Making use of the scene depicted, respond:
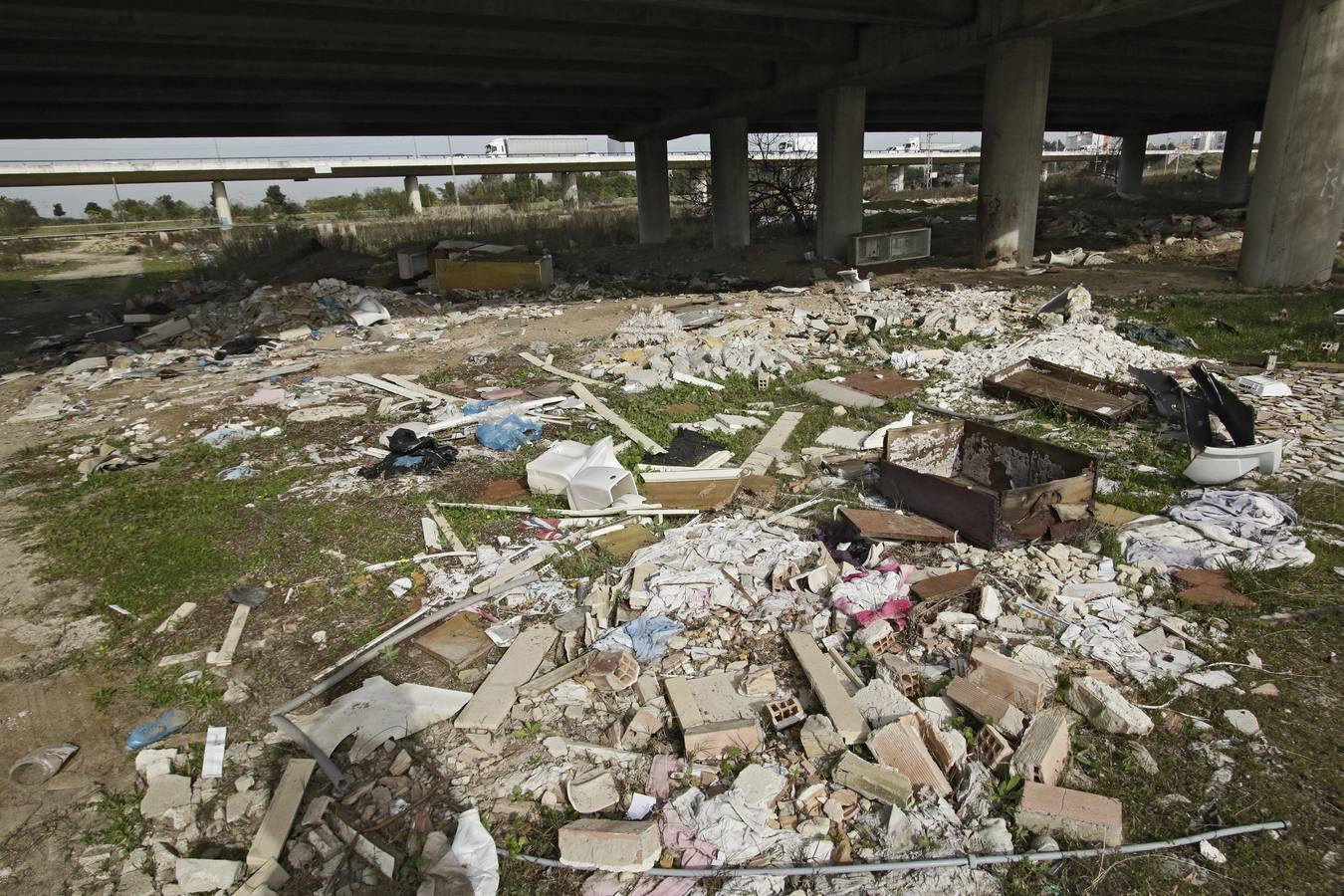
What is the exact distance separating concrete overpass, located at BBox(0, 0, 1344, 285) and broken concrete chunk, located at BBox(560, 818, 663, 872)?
39.4 ft

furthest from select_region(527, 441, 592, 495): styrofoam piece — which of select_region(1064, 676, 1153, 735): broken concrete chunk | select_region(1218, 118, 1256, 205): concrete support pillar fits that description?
select_region(1218, 118, 1256, 205): concrete support pillar

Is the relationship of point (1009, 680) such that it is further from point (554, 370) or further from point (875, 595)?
point (554, 370)

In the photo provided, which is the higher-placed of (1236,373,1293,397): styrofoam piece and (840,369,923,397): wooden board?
(1236,373,1293,397): styrofoam piece

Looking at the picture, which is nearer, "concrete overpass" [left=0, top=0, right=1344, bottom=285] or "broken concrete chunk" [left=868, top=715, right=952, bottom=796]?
"broken concrete chunk" [left=868, top=715, right=952, bottom=796]

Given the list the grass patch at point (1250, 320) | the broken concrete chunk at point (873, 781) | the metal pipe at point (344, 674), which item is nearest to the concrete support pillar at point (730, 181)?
the grass patch at point (1250, 320)

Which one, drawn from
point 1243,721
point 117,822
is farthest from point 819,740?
point 117,822

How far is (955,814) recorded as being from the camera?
2674mm

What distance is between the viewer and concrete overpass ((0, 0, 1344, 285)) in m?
10.8

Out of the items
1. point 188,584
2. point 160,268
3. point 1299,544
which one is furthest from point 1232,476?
point 160,268

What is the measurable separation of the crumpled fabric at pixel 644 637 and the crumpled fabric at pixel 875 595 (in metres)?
0.87

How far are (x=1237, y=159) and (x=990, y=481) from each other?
32.1 meters

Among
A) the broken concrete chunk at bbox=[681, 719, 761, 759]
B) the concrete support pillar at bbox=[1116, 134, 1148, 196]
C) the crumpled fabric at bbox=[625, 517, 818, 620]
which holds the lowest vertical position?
the broken concrete chunk at bbox=[681, 719, 761, 759]

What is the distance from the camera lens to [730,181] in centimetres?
2161

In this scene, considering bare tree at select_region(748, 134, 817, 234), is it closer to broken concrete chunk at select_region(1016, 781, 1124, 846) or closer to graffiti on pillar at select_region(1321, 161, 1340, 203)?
graffiti on pillar at select_region(1321, 161, 1340, 203)
